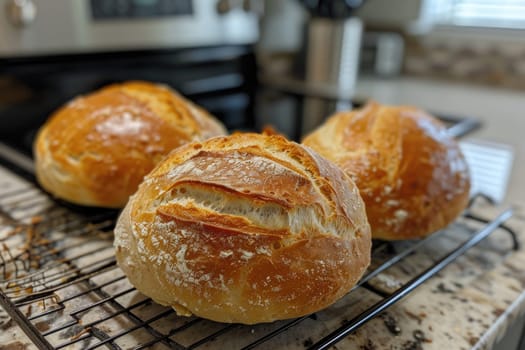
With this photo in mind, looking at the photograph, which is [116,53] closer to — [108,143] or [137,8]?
[137,8]

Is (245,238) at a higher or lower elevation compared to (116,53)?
lower

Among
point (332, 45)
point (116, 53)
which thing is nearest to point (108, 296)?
point (116, 53)

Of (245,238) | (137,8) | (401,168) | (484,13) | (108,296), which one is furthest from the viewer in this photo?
(484,13)

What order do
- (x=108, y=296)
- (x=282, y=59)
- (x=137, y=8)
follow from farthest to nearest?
(x=282, y=59) < (x=137, y=8) < (x=108, y=296)

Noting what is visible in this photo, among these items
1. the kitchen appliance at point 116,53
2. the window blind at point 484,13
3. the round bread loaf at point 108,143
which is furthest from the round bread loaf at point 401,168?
the window blind at point 484,13

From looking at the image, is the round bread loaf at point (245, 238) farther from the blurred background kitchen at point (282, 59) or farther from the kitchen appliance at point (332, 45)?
the kitchen appliance at point (332, 45)

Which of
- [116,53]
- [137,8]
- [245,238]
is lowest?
[245,238]

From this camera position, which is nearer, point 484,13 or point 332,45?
point 332,45
